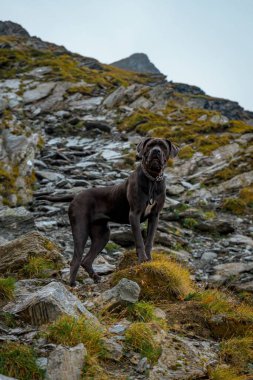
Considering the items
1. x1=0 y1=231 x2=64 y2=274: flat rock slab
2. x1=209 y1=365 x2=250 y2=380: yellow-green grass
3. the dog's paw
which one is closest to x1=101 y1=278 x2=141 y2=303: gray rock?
x1=209 y1=365 x2=250 y2=380: yellow-green grass

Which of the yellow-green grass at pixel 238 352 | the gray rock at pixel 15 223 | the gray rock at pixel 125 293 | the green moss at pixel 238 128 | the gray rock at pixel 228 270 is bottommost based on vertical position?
the gray rock at pixel 228 270

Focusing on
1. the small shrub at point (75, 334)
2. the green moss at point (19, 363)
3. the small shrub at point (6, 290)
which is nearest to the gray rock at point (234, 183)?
the small shrub at point (6, 290)

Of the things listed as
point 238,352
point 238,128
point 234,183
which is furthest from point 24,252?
point 238,128

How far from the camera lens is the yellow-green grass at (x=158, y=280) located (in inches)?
281

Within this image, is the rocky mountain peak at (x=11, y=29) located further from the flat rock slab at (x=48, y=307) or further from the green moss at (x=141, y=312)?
the flat rock slab at (x=48, y=307)

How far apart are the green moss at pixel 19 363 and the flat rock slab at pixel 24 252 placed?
412 cm

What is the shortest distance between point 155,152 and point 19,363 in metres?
4.51

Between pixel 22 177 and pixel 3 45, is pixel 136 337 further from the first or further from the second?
pixel 3 45

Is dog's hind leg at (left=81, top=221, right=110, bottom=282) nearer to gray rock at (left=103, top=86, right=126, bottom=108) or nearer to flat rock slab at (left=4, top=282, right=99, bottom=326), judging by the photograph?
flat rock slab at (left=4, top=282, right=99, bottom=326)

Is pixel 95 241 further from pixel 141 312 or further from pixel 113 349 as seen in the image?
pixel 113 349

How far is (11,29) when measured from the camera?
339ft

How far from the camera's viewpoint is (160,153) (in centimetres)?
798

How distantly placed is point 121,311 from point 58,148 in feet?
71.6

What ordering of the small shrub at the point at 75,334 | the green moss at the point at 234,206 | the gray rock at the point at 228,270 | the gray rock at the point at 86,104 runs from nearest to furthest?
the small shrub at the point at 75,334
the gray rock at the point at 228,270
the green moss at the point at 234,206
the gray rock at the point at 86,104
